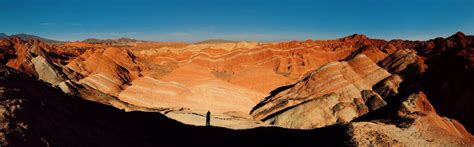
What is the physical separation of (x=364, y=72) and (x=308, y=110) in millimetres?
12845

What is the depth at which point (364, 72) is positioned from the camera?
39688 millimetres

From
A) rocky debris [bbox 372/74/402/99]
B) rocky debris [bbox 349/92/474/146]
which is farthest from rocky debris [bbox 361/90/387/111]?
rocky debris [bbox 349/92/474/146]

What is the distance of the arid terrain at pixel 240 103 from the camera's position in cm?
1314

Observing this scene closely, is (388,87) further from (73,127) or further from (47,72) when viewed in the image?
(47,72)

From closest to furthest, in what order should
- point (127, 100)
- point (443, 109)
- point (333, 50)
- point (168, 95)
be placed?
point (443, 109) < point (127, 100) < point (168, 95) < point (333, 50)

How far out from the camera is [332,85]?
3647 cm

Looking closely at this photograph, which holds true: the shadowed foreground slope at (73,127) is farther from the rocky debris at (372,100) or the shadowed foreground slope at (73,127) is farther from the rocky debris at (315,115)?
the rocky debris at (372,100)

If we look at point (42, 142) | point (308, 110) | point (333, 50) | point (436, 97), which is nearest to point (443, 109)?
point (436, 97)

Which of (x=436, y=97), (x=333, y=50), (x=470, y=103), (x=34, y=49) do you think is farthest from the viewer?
(x=333, y=50)

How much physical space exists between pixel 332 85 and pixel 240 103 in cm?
916

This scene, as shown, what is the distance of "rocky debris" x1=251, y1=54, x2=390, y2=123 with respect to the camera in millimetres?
33750

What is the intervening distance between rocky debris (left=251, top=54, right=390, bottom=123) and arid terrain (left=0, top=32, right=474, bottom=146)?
11 cm

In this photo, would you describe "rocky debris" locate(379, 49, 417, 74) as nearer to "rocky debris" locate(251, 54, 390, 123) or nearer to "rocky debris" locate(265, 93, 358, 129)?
"rocky debris" locate(251, 54, 390, 123)

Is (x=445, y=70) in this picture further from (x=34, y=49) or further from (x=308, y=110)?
(x=34, y=49)
